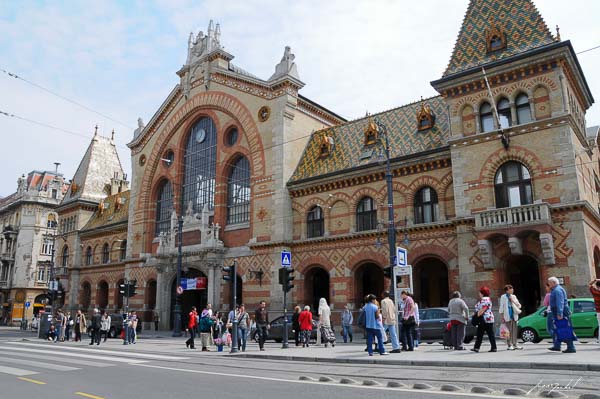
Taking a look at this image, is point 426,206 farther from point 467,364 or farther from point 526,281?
point 467,364

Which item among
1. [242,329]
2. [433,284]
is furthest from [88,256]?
[242,329]

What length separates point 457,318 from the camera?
15227 millimetres

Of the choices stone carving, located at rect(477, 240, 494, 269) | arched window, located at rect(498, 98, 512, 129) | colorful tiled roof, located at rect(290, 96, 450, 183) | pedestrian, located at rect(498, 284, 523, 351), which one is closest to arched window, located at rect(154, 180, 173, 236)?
colorful tiled roof, located at rect(290, 96, 450, 183)

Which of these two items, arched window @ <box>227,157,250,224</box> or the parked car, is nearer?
the parked car

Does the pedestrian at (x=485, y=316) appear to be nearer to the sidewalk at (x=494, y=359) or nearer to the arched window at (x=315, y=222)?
the sidewalk at (x=494, y=359)

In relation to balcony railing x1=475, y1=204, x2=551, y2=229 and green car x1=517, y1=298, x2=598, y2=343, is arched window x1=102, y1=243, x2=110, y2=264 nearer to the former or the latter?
balcony railing x1=475, y1=204, x2=551, y2=229

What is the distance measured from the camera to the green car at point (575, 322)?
57.0 ft

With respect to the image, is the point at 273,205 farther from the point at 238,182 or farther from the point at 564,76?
the point at 564,76

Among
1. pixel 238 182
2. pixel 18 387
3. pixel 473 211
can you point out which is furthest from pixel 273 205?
pixel 18 387

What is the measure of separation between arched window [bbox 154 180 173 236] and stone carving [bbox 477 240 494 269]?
2535 centimetres

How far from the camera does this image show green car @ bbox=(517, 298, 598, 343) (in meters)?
17.4

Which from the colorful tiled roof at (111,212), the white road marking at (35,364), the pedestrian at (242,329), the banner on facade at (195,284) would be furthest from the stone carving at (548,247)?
the colorful tiled roof at (111,212)

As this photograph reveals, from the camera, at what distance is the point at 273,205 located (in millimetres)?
31812

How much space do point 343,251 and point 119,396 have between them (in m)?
20.7
